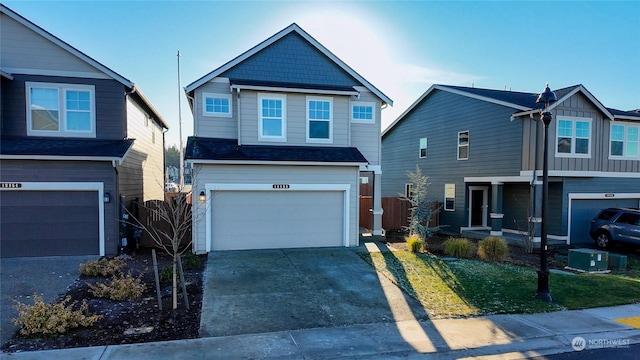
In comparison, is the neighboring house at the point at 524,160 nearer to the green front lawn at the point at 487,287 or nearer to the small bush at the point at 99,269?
the green front lawn at the point at 487,287

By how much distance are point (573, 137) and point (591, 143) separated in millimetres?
1145

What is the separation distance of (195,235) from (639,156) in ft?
68.7

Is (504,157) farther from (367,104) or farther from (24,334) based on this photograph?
(24,334)

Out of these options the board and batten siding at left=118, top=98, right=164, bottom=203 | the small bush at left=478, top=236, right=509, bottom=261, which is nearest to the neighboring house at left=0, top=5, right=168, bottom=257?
the board and batten siding at left=118, top=98, right=164, bottom=203

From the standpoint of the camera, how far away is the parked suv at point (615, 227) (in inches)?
562

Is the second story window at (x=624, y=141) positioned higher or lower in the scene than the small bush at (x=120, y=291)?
higher

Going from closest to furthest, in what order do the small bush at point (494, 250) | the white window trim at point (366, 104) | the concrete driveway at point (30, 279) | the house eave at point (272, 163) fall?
the concrete driveway at point (30, 279) → the house eave at point (272, 163) → the small bush at point (494, 250) → the white window trim at point (366, 104)

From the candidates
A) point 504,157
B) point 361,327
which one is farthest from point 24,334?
point 504,157

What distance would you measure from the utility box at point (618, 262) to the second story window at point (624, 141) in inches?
272

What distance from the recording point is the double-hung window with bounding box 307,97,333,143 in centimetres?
1379

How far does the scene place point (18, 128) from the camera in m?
12.0

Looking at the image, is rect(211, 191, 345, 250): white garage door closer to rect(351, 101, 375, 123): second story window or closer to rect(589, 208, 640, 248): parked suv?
rect(351, 101, 375, 123): second story window

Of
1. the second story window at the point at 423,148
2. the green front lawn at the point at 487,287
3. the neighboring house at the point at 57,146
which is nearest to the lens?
the green front lawn at the point at 487,287

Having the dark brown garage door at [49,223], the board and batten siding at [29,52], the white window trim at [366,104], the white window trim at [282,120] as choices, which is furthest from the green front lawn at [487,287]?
the board and batten siding at [29,52]
